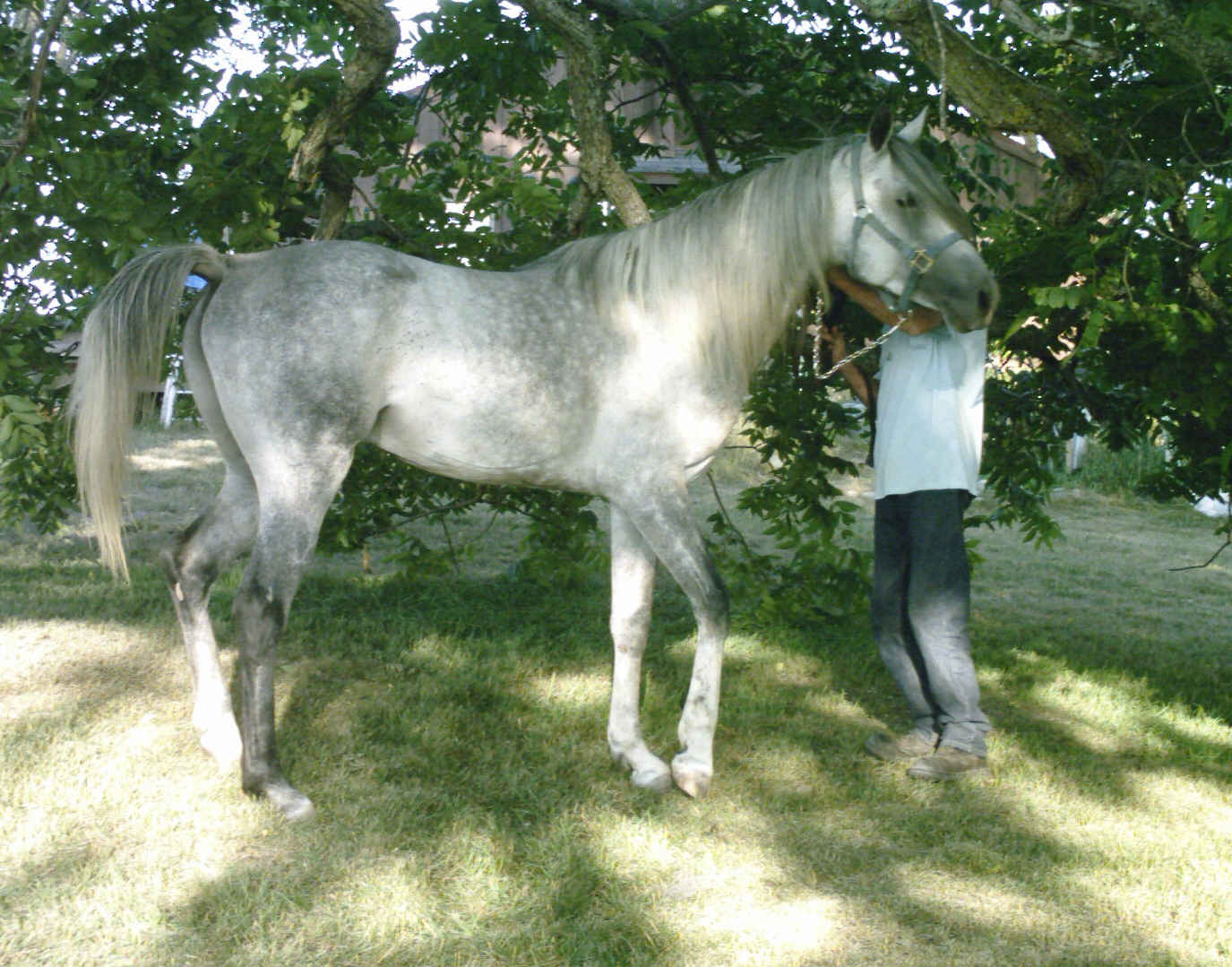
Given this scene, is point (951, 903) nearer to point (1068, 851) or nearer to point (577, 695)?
point (1068, 851)

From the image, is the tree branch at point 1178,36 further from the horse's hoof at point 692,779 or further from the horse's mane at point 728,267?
the horse's hoof at point 692,779

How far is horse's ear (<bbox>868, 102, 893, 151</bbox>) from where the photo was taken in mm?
3484

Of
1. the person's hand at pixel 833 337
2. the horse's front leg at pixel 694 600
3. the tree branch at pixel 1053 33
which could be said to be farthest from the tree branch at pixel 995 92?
the horse's front leg at pixel 694 600

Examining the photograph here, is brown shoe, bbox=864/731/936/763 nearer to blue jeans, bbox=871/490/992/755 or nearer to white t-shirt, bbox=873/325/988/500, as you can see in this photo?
blue jeans, bbox=871/490/992/755

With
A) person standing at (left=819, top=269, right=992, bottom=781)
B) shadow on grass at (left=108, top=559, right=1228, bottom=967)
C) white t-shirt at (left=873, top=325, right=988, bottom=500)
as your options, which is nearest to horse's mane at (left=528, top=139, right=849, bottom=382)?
person standing at (left=819, top=269, right=992, bottom=781)

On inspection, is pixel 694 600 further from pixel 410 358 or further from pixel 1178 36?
pixel 1178 36

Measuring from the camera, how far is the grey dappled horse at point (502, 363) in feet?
11.4

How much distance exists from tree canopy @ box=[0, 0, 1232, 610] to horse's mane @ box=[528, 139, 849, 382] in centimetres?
66

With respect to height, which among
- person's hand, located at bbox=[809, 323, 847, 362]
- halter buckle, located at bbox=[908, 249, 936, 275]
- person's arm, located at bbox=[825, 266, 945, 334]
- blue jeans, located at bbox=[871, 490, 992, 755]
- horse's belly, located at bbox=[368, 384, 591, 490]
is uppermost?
halter buckle, located at bbox=[908, 249, 936, 275]

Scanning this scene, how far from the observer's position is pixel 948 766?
4.05 metres

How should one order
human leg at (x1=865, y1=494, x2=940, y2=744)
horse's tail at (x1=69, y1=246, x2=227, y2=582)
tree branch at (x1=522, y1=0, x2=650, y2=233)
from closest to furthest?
1. horse's tail at (x1=69, y1=246, x2=227, y2=582)
2. human leg at (x1=865, y1=494, x2=940, y2=744)
3. tree branch at (x1=522, y1=0, x2=650, y2=233)

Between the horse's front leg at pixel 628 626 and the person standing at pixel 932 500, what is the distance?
0.99 m

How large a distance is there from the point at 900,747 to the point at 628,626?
4.05 feet

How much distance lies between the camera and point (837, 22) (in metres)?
5.43
